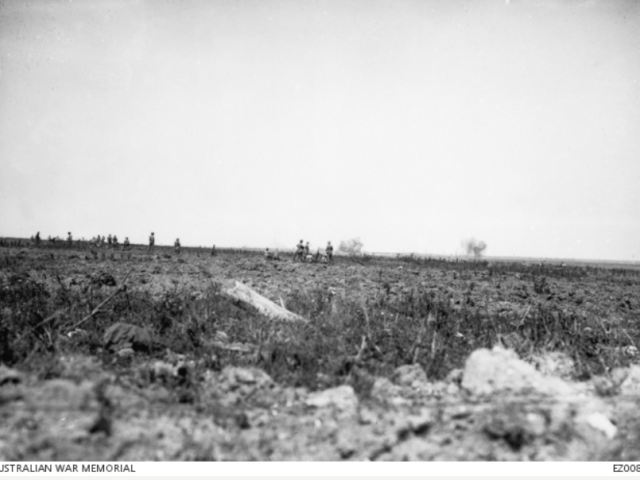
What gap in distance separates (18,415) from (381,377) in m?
2.55

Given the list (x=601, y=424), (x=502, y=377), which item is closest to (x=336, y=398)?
(x=502, y=377)

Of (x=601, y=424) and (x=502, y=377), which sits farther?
(x=502, y=377)

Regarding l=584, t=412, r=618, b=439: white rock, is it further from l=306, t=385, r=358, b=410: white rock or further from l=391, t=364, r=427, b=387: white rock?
l=306, t=385, r=358, b=410: white rock

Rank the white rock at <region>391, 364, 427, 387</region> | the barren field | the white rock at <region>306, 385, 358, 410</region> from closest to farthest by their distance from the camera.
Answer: the barren field
the white rock at <region>306, 385, 358, 410</region>
the white rock at <region>391, 364, 427, 387</region>

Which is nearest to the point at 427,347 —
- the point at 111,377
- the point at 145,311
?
the point at 111,377

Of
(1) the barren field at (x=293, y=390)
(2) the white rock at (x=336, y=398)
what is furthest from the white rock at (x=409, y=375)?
(2) the white rock at (x=336, y=398)

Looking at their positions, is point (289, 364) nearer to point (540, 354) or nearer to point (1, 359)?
point (1, 359)

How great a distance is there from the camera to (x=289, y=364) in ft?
11.0

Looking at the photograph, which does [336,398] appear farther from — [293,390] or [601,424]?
[601,424]

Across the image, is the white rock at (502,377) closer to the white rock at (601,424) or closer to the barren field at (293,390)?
the barren field at (293,390)

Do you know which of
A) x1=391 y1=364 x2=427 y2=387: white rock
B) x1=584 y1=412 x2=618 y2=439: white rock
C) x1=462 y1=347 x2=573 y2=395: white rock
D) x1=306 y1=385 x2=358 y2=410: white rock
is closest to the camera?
x1=584 y1=412 x2=618 y2=439: white rock

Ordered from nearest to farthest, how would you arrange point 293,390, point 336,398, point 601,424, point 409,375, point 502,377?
point 601,424 → point 336,398 → point 293,390 → point 502,377 → point 409,375

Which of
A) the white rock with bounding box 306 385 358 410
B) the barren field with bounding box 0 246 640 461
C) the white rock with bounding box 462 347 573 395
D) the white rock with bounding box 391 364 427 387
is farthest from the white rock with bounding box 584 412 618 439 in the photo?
the white rock with bounding box 306 385 358 410

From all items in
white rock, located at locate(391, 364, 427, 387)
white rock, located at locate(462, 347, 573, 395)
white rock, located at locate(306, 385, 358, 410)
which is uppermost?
white rock, located at locate(462, 347, 573, 395)
